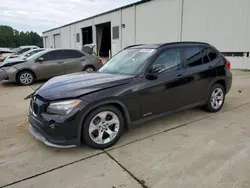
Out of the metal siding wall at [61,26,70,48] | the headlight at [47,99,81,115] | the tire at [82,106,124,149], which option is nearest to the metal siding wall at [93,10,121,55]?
the metal siding wall at [61,26,70,48]

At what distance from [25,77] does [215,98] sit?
7.33 m

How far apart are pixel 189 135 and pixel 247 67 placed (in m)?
10.4

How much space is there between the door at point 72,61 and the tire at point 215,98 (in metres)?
6.39

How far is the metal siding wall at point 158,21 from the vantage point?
15.7 metres

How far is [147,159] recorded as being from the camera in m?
3.01

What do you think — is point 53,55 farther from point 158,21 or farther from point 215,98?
→ point 158,21

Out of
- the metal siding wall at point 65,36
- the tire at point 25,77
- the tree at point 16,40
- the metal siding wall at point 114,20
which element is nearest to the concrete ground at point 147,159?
the tire at point 25,77

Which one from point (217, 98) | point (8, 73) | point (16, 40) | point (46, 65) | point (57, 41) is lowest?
point (217, 98)

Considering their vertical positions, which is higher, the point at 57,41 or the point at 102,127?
the point at 57,41

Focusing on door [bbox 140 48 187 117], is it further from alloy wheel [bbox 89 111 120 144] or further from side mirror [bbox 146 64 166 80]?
alloy wheel [bbox 89 111 120 144]

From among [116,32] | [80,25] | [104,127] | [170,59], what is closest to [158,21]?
[116,32]

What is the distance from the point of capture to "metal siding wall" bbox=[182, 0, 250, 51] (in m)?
11.8

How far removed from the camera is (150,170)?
2746 mm

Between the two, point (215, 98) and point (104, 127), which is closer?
point (104, 127)
